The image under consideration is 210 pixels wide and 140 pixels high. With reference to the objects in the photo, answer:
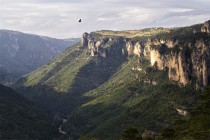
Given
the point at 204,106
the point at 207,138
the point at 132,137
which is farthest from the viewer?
the point at 204,106

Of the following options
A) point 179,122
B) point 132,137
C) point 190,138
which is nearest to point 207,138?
point 190,138

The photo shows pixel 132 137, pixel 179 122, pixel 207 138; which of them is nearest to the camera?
pixel 207 138

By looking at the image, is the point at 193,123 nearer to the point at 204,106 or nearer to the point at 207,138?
the point at 204,106

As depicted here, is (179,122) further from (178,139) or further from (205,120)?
(178,139)

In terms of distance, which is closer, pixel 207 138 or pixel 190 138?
pixel 207 138

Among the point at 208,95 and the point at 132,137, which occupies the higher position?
the point at 208,95

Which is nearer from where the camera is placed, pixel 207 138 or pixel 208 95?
pixel 207 138

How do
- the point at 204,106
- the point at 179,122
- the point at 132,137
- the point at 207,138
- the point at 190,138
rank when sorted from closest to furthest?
the point at 207,138, the point at 190,138, the point at 132,137, the point at 204,106, the point at 179,122

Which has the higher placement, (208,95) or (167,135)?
(208,95)

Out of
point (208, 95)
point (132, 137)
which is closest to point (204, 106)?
point (208, 95)
